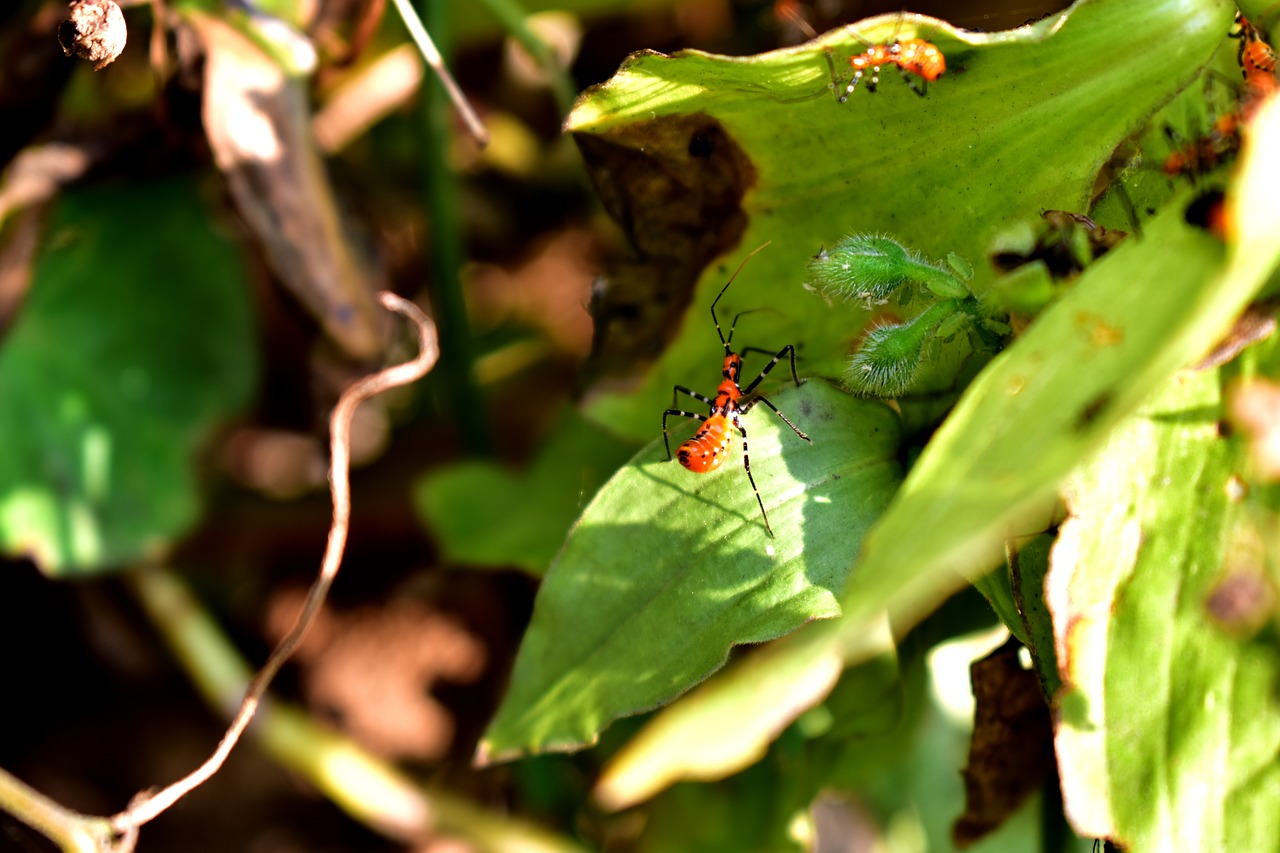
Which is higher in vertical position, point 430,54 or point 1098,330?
point 430,54

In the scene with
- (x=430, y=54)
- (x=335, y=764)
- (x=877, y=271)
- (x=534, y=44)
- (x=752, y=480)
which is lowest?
(x=335, y=764)

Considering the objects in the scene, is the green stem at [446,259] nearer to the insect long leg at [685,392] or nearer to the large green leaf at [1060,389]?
the insect long leg at [685,392]

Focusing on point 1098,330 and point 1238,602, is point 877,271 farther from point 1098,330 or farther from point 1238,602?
point 1238,602

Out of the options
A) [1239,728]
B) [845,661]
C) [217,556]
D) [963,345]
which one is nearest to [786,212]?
[963,345]

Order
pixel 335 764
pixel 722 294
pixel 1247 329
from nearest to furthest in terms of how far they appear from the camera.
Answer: pixel 1247 329 → pixel 722 294 → pixel 335 764

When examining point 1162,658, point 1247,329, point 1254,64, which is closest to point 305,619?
point 1162,658

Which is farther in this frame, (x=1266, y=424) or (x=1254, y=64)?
(x=1254, y=64)

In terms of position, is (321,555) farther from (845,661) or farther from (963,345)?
(963,345)

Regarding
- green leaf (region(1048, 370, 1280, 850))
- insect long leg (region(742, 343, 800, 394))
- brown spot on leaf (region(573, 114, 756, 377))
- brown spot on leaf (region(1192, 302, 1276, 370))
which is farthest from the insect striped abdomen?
brown spot on leaf (region(1192, 302, 1276, 370))
